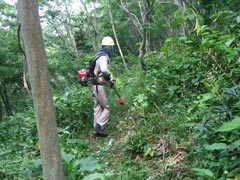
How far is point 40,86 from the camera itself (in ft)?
7.07

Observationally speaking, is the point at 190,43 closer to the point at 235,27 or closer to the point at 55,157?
the point at 235,27

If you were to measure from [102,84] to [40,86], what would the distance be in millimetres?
3600

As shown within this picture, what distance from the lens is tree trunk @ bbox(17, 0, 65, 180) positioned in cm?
206

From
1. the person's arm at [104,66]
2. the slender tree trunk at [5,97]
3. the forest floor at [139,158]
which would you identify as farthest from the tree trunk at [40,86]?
the slender tree trunk at [5,97]

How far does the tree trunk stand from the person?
10.8 ft

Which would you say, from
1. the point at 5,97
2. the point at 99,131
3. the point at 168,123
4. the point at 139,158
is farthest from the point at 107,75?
the point at 5,97

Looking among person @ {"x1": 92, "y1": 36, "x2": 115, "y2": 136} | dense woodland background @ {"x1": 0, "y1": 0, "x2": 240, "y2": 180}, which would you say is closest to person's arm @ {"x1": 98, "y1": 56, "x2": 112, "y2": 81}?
person @ {"x1": 92, "y1": 36, "x2": 115, "y2": 136}

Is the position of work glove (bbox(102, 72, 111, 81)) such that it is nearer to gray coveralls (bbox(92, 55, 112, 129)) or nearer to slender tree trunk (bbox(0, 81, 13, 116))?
gray coveralls (bbox(92, 55, 112, 129))

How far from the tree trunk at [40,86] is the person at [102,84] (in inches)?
129

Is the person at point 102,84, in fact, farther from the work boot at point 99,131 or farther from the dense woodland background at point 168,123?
the dense woodland background at point 168,123

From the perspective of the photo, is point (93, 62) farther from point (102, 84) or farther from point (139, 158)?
point (139, 158)

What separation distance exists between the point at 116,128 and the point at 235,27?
3071 millimetres

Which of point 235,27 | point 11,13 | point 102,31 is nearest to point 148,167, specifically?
point 235,27

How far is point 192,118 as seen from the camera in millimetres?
3844
